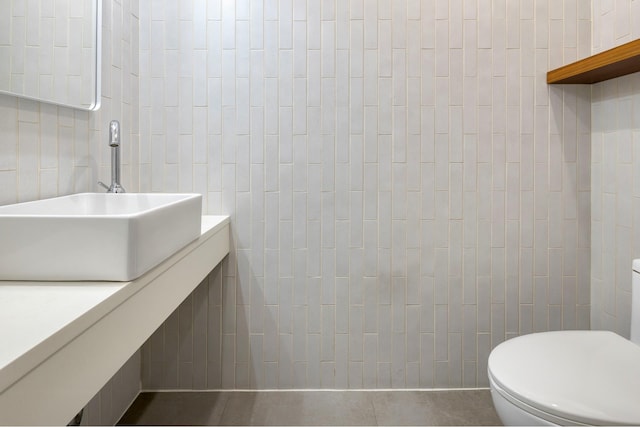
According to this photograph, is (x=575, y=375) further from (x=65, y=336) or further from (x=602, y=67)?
(x=65, y=336)

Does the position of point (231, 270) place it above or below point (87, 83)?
below

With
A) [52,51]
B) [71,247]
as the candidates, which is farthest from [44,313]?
[52,51]

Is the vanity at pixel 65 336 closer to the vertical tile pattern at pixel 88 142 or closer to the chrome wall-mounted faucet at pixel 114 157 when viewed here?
the vertical tile pattern at pixel 88 142

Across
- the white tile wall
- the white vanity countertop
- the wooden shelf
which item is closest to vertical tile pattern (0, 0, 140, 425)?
the white vanity countertop

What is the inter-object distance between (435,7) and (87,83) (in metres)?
1.41

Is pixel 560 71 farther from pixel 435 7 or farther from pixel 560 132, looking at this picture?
pixel 435 7

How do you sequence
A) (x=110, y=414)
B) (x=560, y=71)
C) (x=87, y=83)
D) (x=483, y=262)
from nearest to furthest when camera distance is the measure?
(x=87, y=83), (x=110, y=414), (x=560, y=71), (x=483, y=262)

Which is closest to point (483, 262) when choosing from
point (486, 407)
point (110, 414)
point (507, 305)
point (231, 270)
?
point (507, 305)

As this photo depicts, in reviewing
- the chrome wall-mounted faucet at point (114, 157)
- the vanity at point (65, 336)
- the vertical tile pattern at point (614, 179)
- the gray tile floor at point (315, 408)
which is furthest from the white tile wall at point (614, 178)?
the chrome wall-mounted faucet at point (114, 157)

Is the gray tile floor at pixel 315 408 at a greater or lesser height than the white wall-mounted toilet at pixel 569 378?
lesser

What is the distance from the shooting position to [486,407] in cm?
202

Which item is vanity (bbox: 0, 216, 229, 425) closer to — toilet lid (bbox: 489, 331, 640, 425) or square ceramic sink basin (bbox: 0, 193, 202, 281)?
square ceramic sink basin (bbox: 0, 193, 202, 281)

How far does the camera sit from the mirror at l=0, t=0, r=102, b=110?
130 centimetres

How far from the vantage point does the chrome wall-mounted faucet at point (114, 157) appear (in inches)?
66.4
